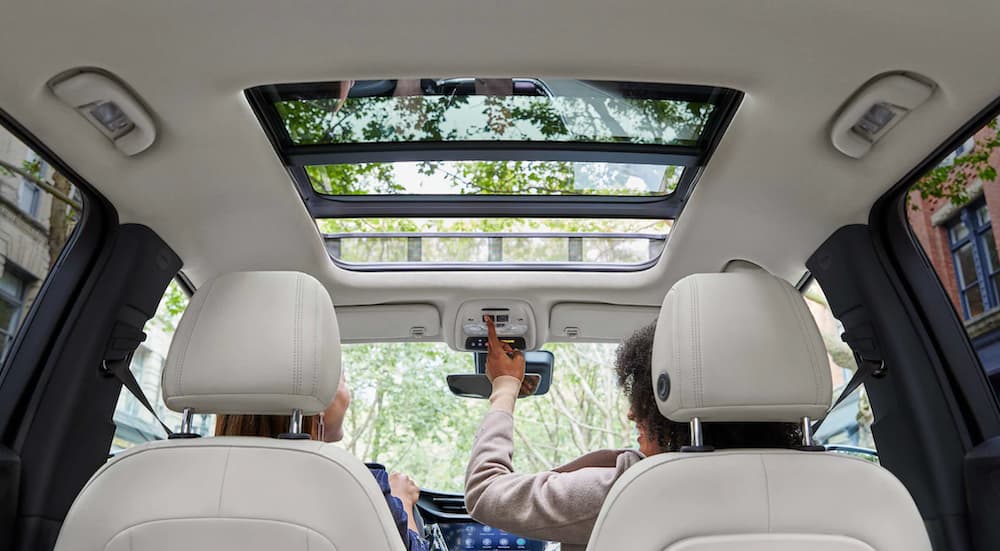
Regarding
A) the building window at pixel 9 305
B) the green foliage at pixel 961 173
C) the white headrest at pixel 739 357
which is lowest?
the white headrest at pixel 739 357

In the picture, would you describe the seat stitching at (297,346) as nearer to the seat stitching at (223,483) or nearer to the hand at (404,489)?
the seat stitching at (223,483)

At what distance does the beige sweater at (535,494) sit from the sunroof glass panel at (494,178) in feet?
3.73

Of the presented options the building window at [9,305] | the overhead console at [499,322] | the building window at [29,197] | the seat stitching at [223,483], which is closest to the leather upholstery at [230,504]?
the seat stitching at [223,483]

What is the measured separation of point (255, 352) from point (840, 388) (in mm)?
2325

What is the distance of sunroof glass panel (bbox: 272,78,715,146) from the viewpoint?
2.48 m

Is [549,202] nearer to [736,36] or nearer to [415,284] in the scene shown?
[415,284]

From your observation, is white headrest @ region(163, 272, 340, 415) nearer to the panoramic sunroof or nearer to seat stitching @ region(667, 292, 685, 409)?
the panoramic sunroof

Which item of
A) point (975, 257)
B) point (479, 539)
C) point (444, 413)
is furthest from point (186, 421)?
point (444, 413)

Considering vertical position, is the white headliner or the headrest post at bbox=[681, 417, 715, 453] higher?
the white headliner

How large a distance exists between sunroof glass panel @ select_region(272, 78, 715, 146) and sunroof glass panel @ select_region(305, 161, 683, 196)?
0.25m

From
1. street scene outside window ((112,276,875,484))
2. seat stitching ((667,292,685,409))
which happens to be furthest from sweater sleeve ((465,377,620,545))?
street scene outside window ((112,276,875,484))

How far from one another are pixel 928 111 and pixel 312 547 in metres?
1.94

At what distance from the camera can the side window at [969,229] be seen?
273 centimetres

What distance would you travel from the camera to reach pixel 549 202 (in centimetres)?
330
